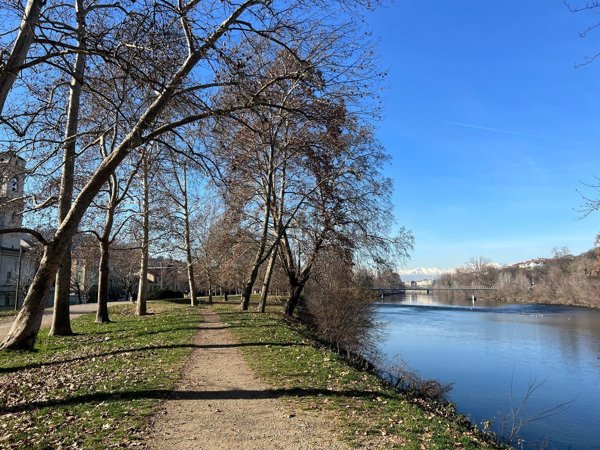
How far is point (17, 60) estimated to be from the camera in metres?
6.71

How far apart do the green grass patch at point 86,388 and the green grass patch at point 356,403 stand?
1881 mm

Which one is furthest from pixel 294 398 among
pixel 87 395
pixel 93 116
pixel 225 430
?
pixel 93 116

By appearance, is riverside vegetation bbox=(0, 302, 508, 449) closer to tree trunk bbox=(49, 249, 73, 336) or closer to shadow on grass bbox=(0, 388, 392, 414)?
shadow on grass bbox=(0, 388, 392, 414)

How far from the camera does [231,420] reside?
5988 millimetres

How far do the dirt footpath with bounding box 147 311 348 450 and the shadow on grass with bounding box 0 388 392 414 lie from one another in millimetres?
15

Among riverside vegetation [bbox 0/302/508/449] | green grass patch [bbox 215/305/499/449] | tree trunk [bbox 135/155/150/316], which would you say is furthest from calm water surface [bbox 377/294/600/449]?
tree trunk [bbox 135/155/150/316]

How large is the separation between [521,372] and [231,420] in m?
17.3

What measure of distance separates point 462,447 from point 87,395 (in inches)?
207

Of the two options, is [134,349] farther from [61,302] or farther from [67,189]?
[67,189]

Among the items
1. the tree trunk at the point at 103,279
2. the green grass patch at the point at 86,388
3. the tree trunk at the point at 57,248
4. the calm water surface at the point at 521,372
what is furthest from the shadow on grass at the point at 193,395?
the tree trunk at the point at 103,279

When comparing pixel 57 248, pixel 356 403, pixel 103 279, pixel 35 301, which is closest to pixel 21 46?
pixel 57 248

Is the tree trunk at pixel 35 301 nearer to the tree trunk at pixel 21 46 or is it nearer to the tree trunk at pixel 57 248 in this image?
the tree trunk at pixel 57 248

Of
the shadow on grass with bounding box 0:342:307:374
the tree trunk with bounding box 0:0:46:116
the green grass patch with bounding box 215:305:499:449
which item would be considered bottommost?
the green grass patch with bounding box 215:305:499:449

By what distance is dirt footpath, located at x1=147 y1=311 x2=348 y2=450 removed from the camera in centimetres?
523
